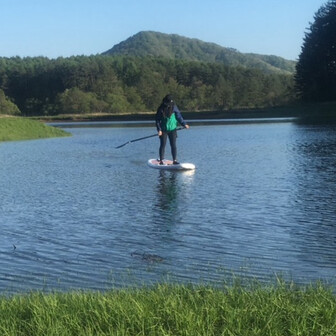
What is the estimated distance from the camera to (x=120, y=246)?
32.6ft

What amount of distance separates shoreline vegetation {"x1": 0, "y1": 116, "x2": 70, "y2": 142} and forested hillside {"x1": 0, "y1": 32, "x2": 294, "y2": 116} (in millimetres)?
90038

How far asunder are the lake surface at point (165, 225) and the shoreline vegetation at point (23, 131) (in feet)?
80.6

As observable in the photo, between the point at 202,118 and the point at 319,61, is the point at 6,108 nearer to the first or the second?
the point at 202,118

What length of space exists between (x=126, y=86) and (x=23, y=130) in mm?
113525

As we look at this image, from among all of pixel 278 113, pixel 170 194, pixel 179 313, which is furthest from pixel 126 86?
pixel 179 313

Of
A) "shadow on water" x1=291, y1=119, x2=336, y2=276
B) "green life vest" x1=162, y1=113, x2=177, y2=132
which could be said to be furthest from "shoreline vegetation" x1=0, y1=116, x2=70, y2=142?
"shadow on water" x1=291, y1=119, x2=336, y2=276

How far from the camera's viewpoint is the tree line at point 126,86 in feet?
481

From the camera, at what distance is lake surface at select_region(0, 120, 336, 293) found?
8227mm

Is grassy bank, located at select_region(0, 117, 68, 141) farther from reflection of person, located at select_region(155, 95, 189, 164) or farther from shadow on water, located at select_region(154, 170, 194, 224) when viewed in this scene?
shadow on water, located at select_region(154, 170, 194, 224)

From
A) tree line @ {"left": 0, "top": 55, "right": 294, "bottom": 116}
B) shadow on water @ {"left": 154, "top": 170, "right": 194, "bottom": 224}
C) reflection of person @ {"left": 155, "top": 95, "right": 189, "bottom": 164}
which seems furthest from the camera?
tree line @ {"left": 0, "top": 55, "right": 294, "bottom": 116}

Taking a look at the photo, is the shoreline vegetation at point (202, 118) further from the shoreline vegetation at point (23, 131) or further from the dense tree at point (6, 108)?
the dense tree at point (6, 108)

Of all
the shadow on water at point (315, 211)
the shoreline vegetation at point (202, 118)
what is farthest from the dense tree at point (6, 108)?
the shadow on water at point (315, 211)

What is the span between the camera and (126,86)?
6348 inches

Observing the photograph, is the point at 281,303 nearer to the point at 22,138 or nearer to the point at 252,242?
the point at 252,242
